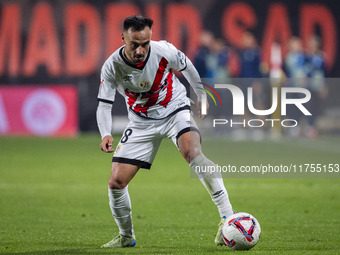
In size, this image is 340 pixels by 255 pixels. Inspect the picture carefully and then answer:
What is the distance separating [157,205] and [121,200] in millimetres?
2756

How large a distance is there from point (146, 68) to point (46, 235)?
1.87 m

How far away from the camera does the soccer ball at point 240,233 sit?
231 inches

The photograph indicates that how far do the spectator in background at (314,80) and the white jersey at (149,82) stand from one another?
13.3 meters

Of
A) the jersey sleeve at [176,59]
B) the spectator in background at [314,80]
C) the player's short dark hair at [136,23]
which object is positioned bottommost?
the spectator in background at [314,80]

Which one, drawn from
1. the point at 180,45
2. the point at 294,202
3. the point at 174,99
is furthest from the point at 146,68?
the point at 180,45

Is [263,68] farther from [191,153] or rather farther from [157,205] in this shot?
[191,153]

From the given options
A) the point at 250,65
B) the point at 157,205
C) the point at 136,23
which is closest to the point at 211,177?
the point at 136,23

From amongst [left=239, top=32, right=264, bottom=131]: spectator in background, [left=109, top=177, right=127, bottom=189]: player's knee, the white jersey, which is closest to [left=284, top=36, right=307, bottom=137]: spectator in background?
[left=239, top=32, right=264, bottom=131]: spectator in background

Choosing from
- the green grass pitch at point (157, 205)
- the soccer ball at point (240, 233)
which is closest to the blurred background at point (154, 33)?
the green grass pitch at point (157, 205)

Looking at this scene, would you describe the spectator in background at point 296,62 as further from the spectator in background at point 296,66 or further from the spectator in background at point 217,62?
the spectator in background at point 217,62

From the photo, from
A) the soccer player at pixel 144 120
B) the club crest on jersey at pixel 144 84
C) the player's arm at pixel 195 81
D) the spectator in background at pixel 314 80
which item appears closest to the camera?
the soccer player at pixel 144 120

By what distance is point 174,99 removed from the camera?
21.8 ft

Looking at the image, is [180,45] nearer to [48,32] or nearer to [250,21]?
[250,21]

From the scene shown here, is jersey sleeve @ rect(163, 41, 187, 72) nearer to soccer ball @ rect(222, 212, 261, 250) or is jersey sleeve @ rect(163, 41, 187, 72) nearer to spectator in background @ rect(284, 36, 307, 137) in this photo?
soccer ball @ rect(222, 212, 261, 250)
